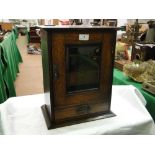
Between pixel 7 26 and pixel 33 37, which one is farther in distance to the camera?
pixel 33 37

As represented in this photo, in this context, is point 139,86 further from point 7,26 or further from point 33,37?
point 33,37

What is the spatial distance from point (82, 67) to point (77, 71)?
3cm

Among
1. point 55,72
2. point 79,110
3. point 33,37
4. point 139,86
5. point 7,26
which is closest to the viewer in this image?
point 55,72

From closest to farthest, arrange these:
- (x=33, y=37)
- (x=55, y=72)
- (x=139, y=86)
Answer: (x=55, y=72) → (x=139, y=86) → (x=33, y=37)

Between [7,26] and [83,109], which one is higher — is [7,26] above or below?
above

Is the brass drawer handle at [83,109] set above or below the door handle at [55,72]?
below

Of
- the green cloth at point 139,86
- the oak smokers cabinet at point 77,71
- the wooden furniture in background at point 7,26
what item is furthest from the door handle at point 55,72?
the wooden furniture in background at point 7,26

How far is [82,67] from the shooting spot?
2.49 feet

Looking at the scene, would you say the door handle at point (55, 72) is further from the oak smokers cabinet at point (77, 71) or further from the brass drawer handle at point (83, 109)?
the brass drawer handle at point (83, 109)

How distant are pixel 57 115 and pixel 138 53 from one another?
3.25 ft

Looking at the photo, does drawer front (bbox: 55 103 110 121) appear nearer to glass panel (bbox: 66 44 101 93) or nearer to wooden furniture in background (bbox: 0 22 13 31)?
glass panel (bbox: 66 44 101 93)

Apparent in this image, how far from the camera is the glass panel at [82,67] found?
0.72 metres

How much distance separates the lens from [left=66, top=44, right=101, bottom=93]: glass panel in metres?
0.72

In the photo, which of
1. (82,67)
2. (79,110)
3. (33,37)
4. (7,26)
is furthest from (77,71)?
(33,37)
